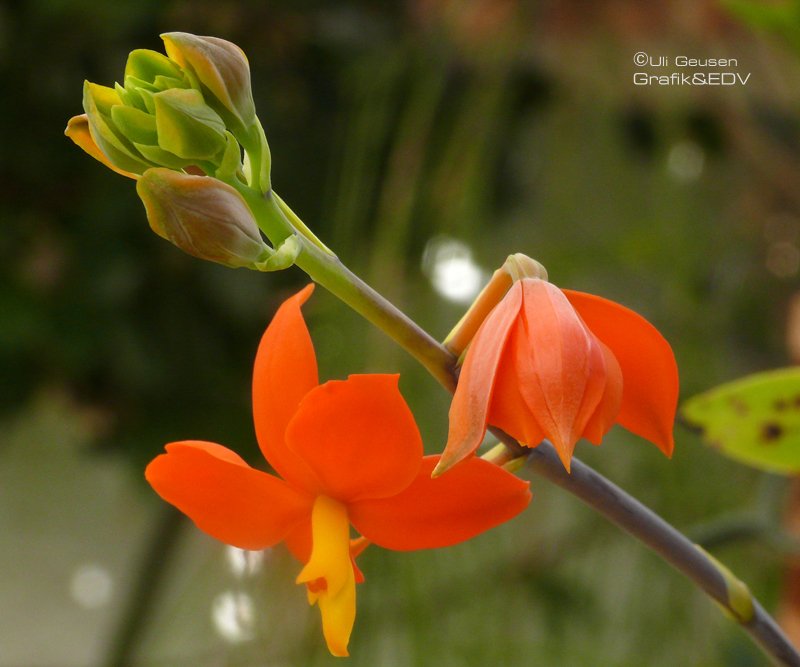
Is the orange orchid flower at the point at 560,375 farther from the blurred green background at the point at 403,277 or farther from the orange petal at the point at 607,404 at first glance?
the blurred green background at the point at 403,277

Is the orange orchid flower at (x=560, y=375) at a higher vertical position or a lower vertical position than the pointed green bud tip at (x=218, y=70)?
lower

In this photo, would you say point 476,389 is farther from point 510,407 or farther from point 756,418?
point 756,418

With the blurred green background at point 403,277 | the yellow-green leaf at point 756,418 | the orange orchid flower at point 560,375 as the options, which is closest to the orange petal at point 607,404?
the orange orchid flower at point 560,375

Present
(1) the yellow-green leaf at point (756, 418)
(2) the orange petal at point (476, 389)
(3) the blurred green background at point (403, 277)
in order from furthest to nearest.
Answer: (3) the blurred green background at point (403, 277) < (1) the yellow-green leaf at point (756, 418) < (2) the orange petal at point (476, 389)

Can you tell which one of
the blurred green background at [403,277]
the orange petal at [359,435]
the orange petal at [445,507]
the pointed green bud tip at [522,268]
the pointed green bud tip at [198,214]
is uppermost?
the pointed green bud tip at [198,214]

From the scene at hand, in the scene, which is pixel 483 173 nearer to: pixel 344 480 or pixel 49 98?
pixel 49 98

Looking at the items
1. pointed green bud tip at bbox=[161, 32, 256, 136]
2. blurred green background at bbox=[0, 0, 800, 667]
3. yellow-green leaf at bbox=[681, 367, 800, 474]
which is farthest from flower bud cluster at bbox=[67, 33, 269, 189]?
blurred green background at bbox=[0, 0, 800, 667]

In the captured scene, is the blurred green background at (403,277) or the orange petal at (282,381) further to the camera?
the blurred green background at (403,277)

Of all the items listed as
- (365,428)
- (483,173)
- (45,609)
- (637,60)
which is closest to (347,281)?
(365,428)
